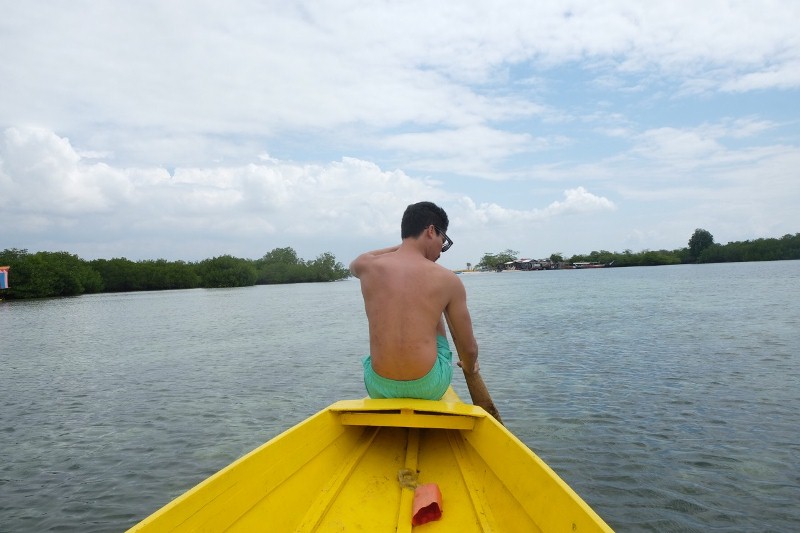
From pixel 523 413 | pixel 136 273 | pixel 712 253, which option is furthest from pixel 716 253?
pixel 523 413

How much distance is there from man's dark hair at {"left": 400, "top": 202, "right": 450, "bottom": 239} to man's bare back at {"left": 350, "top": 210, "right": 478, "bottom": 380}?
187 mm

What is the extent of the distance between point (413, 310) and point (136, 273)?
108m

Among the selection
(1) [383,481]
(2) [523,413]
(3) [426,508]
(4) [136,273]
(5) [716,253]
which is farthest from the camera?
(5) [716,253]

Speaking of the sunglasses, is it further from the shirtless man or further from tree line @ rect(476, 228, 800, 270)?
tree line @ rect(476, 228, 800, 270)

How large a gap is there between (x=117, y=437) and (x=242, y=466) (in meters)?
5.83

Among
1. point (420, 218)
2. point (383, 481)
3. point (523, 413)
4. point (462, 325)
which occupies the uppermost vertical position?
point (420, 218)

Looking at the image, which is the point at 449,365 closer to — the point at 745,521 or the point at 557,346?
the point at 745,521

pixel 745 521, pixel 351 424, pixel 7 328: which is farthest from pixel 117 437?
pixel 7 328

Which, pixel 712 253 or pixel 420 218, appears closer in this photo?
pixel 420 218

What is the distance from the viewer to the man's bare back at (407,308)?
3.86 m

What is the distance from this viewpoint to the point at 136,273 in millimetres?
100062

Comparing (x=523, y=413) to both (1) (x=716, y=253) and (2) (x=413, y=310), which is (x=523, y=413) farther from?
(1) (x=716, y=253)

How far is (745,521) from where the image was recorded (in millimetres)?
4570

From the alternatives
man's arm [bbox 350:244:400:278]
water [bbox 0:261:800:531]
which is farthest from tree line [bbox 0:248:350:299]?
man's arm [bbox 350:244:400:278]
